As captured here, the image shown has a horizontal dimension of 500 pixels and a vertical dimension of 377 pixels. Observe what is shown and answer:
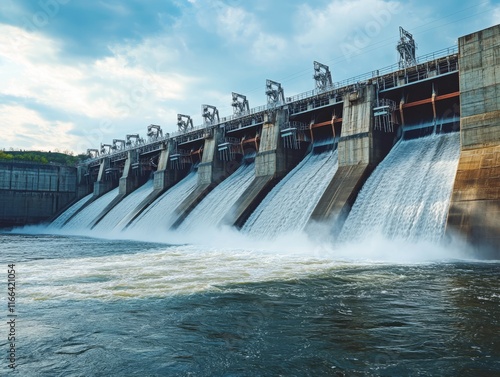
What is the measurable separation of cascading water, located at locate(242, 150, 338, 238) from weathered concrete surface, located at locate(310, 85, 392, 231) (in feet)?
3.90

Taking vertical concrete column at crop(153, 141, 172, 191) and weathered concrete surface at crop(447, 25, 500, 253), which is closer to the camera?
weathered concrete surface at crop(447, 25, 500, 253)

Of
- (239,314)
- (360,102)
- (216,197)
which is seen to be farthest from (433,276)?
(216,197)

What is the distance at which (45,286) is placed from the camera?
10906 millimetres

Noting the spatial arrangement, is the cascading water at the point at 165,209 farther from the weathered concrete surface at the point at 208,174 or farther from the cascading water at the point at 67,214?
the cascading water at the point at 67,214

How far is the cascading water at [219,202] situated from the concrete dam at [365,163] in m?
0.13

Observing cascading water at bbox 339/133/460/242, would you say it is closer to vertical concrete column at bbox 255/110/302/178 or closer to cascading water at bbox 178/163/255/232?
vertical concrete column at bbox 255/110/302/178

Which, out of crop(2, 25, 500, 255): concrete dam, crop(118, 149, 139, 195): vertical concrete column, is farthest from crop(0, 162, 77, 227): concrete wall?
crop(2, 25, 500, 255): concrete dam

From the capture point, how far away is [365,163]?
2309 cm

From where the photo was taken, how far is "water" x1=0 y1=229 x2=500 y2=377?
5426 millimetres

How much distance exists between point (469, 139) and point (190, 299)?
15.1 meters

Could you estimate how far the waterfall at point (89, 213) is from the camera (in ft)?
148

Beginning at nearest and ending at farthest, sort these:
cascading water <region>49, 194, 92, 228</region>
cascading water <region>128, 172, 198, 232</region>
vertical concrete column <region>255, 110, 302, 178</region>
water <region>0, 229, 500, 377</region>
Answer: water <region>0, 229, 500, 377</region>, vertical concrete column <region>255, 110, 302, 178</region>, cascading water <region>128, 172, 198, 232</region>, cascading water <region>49, 194, 92, 228</region>

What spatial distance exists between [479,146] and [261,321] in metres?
14.9

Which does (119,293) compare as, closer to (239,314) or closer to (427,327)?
(239,314)
